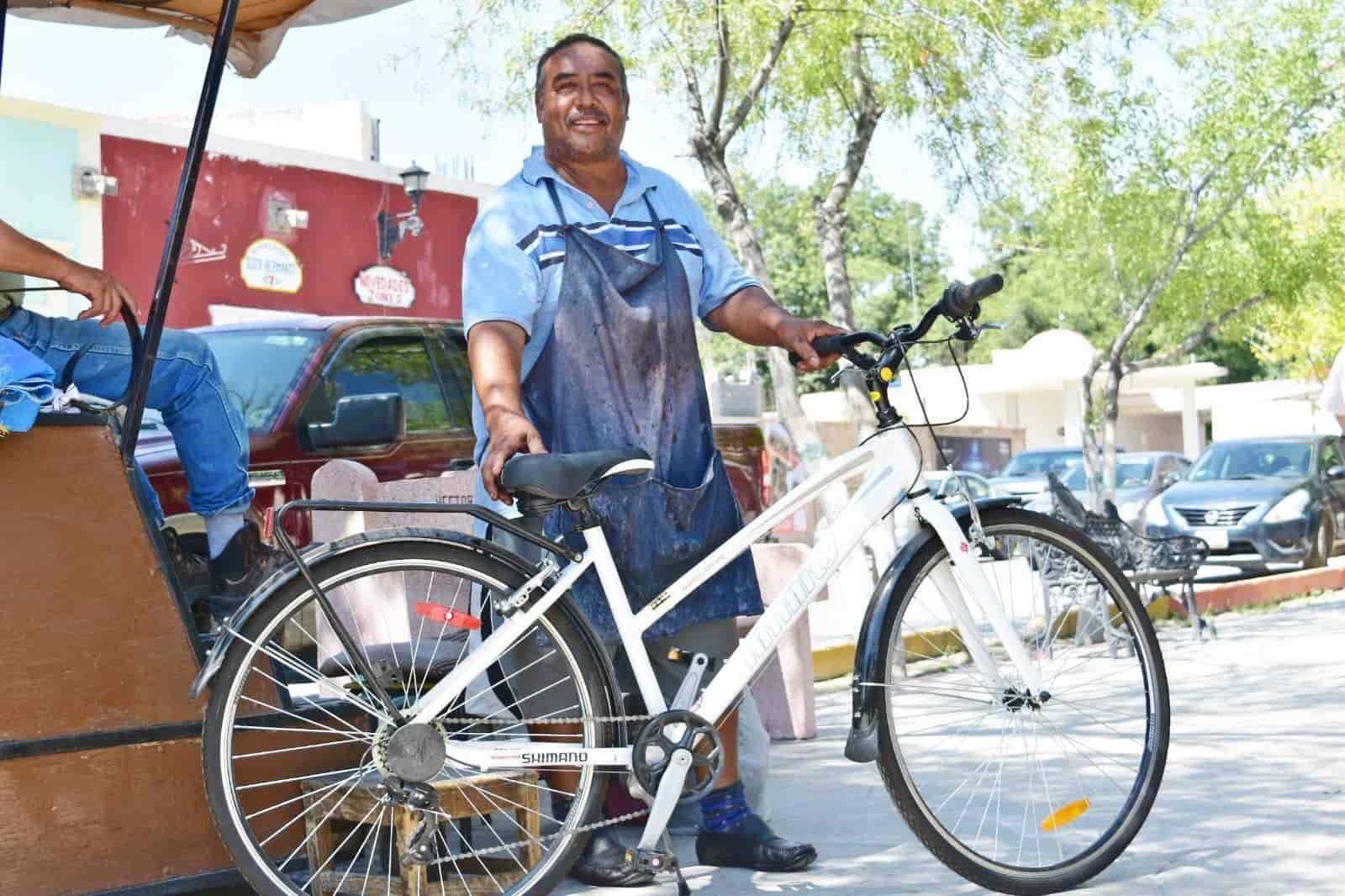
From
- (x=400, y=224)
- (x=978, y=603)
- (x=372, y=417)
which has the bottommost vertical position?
(x=978, y=603)

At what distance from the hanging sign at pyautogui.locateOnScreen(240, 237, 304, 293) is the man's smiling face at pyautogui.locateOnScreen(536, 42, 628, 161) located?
19.3 metres

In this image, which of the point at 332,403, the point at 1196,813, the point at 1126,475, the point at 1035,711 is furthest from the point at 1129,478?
the point at 1035,711

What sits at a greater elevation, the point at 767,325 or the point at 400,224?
the point at 400,224

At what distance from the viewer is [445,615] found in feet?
12.2

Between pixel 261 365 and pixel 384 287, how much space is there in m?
17.2

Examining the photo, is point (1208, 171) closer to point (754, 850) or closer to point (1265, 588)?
point (1265, 588)

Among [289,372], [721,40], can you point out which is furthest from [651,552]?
[721,40]

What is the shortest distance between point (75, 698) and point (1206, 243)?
17231mm

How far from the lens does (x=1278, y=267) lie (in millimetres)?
19328

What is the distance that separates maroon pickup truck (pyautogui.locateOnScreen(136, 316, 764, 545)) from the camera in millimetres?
7375

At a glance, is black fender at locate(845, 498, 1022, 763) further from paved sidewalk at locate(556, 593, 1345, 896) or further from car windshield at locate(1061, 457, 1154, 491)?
car windshield at locate(1061, 457, 1154, 491)

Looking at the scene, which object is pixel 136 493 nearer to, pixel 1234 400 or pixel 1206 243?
pixel 1206 243

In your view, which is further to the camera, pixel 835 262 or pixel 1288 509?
pixel 1288 509

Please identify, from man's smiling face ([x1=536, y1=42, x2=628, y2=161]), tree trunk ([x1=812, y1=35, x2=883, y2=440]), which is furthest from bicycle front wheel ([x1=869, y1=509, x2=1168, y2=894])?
tree trunk ([x1=812, y1=35, x2=883, y2=440])
